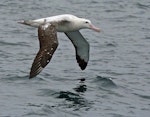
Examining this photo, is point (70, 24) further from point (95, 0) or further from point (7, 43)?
point (95, 0)

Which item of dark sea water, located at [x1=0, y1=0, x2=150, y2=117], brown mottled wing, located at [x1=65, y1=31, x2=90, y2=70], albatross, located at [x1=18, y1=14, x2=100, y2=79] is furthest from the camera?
brown mottled wing, located at [x1=65, y1=31, x2=90, y2=70]

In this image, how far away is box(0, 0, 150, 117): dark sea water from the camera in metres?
13.0

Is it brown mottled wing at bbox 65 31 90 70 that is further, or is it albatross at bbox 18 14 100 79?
brown mottled wing at bbox 65 31 90 70

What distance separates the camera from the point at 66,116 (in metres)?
12.4

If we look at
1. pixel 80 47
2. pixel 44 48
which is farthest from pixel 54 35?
pixel 80 47

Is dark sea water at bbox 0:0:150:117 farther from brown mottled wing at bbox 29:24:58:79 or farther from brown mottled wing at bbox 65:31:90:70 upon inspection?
brown mottled wing at bbox 29:24:58:79

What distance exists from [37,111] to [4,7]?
1113cm

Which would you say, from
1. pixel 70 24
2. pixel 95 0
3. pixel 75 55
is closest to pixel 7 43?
pixel 75 55

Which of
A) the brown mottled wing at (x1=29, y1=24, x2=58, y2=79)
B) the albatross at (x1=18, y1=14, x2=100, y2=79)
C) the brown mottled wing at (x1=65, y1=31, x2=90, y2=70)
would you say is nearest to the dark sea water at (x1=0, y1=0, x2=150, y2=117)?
A: the brown mottled wing at (x1=65, y1=31, x2=90, y2=70)

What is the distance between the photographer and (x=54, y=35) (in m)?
14.0

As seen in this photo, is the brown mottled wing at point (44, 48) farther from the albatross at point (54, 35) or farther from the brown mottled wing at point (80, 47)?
the brown mottled wing at point (80, 47)

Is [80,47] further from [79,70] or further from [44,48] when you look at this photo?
[44,48]

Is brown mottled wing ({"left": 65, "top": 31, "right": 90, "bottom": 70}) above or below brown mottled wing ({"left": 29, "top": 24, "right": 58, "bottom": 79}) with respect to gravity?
below

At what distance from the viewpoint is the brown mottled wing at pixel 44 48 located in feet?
43.0
